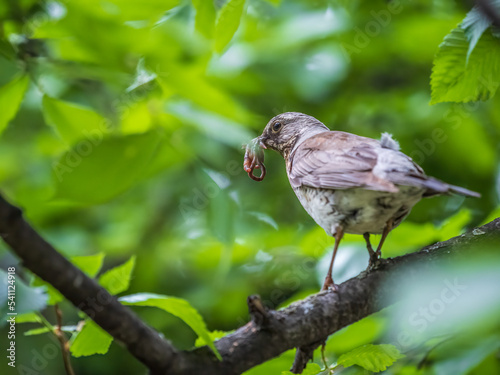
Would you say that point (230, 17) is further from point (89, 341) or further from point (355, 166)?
point (89, 341)

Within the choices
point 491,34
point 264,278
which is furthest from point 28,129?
point 491,34

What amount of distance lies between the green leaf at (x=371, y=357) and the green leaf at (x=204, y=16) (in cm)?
138

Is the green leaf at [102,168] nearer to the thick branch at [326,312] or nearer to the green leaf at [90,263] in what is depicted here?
the green leaf at [90,263]

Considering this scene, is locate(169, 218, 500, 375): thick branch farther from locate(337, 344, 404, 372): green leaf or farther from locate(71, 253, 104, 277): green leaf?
locate(71, 253, 104, 277): green leaf

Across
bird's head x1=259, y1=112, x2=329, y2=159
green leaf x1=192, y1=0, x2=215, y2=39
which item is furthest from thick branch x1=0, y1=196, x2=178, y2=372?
bird's head x1=259, y1=112, x2=329, y2=159

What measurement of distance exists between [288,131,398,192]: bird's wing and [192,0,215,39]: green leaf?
2.75 ft

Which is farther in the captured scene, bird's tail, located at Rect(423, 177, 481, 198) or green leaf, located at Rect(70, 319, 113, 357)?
green leaf, located at Rect(70, 319, 113, 357)

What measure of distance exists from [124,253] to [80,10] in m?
2.70

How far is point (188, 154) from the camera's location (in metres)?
3.05

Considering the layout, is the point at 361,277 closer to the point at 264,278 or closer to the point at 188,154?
the point at 188,154

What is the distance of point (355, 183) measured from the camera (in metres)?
2.33

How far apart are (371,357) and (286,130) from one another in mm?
1684

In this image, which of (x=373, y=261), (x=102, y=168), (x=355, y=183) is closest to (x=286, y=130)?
(x=355, y=183)

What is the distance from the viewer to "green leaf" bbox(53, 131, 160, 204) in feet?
7.87
